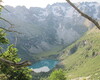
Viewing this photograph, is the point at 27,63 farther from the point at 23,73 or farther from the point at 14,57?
the point at 23,73

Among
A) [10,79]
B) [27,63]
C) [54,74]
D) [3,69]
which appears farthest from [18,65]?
[54,74]

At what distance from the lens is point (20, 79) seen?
930 inches

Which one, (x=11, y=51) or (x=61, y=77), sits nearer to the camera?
(x=11, y=51)

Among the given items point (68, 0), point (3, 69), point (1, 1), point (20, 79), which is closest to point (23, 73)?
point (20, 79)

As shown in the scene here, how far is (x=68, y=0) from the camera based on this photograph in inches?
280

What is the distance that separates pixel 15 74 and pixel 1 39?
6106 mm

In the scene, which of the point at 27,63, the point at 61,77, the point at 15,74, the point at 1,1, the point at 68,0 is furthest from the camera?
the point at 61,77

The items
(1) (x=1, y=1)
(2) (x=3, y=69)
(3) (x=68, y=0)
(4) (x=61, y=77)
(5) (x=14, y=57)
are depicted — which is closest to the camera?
(3) (x=68, y=0)

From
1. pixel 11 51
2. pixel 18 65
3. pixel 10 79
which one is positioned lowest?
pixel 18 65

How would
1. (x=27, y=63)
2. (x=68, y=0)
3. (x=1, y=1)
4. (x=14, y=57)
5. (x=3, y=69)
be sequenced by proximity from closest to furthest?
(x=27, y=63)
(x=68, y=0)
(x=1, y=1)
(x=3, y=69)
(x=14, y=57)

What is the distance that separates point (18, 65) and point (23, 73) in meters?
18.0

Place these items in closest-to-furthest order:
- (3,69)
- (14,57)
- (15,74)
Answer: (3,69) → (14,57) → (15,74)

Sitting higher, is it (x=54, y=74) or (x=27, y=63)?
(x=54, y=74)

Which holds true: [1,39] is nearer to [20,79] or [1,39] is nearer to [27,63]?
[20,79]
